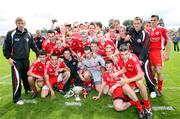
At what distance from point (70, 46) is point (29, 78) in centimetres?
199

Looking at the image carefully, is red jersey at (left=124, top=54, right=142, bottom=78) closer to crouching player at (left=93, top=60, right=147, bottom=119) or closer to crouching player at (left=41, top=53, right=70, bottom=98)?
crouching player at (left=93, top=60, right=147, bottom=119)

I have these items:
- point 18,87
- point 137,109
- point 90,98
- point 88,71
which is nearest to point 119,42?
point 88,71

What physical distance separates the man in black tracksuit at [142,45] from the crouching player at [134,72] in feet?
2.24

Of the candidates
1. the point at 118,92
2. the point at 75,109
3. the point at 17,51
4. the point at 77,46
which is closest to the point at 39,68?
the point at 17,51

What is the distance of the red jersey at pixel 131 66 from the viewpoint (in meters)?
7.82

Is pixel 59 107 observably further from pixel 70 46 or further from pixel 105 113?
pixel 70 46

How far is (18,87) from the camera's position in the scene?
895 cm

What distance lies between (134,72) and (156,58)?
1643mm

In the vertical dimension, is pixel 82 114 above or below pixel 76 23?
below

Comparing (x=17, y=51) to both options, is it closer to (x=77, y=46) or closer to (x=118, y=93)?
(x=77, y=46)

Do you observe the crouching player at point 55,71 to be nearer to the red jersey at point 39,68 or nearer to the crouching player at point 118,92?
the red jersey at point 39,68

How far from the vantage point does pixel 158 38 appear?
950cm

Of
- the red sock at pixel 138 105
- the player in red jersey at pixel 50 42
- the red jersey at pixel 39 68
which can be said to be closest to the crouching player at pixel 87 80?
the red jersey at pixel 39 68

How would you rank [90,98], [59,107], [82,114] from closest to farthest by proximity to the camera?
1. [82,114]
2. [59,107]
3. [90,98]
